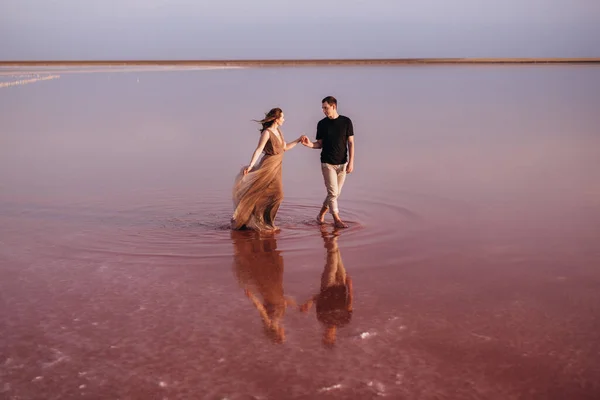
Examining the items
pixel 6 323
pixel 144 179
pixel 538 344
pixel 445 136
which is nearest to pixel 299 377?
pixel 538 344

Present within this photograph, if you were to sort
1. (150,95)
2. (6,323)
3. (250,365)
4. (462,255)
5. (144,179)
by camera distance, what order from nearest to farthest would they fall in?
(250,365)
(6,323)
(462,255)
(144,179)
(150,95)

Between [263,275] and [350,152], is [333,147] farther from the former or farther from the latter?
[263,275]

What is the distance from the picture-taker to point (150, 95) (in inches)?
1522

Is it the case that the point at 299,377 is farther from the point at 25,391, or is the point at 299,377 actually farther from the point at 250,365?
the point at 25,391

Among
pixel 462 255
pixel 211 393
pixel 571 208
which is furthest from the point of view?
pixel 571 208

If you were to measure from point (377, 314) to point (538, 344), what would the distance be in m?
1.41

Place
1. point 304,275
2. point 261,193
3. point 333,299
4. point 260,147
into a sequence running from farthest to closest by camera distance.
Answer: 1. point 261,193
2. point 260,147
3. point 304,275
4. point 333,299

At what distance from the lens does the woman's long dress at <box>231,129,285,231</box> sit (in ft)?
33.6

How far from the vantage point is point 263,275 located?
8.25 metres

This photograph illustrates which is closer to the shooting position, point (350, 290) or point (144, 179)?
point (350, 290)

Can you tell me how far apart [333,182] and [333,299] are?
3255 millimetres

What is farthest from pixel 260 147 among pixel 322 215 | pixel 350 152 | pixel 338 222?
pixel 338 222

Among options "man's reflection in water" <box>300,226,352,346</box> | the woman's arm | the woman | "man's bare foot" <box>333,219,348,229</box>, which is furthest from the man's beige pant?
"man's reflection in water" <box>300,226,352,346</box>

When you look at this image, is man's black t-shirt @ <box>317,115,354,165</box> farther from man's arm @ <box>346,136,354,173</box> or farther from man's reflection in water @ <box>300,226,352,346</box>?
man's reflection in water @ <box>300,226,352,346</box>
